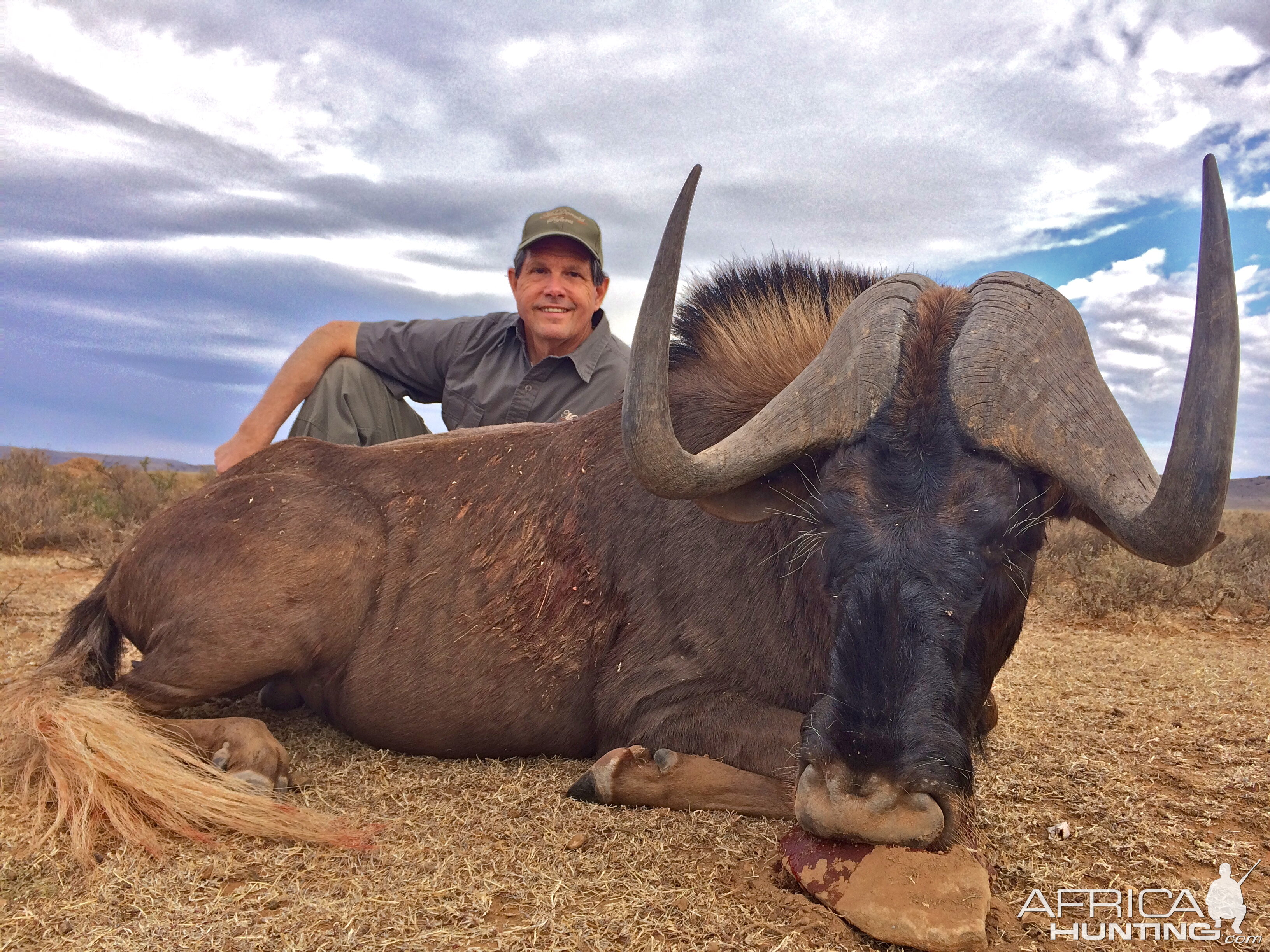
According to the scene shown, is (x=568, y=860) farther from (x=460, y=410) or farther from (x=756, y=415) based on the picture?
(x=460, y=410)

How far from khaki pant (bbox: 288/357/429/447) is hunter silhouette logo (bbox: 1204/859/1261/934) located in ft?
15.8

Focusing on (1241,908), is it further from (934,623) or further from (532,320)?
(532,320)

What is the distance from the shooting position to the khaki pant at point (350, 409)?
5902mm

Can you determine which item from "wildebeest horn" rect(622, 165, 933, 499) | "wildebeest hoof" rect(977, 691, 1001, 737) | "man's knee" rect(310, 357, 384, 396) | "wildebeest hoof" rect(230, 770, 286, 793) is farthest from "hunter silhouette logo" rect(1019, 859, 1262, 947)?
"man's knee" rect(310, 357, 384, 396)

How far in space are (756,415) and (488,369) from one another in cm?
356

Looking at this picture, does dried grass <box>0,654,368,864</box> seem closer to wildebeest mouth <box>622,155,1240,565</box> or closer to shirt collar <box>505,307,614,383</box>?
wildebeest mouth <box>622,155,1240,565</box>

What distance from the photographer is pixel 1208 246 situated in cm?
213

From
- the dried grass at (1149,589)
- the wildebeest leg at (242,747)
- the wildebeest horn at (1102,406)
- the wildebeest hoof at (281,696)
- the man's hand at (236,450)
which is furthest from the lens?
the dried grass at (1149,589)

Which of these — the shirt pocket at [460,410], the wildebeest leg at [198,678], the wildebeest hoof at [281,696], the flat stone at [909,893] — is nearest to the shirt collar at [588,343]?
the shirt pocket at [460,410]

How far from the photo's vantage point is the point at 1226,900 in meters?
2.53

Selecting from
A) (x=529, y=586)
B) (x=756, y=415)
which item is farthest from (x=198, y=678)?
(x=756, y=415)

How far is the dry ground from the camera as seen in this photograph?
2227 mm

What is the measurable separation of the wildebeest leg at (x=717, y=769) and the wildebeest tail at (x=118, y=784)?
85 cm

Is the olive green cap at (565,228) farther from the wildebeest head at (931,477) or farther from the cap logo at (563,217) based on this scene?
the wildebeest head at (931,477)
